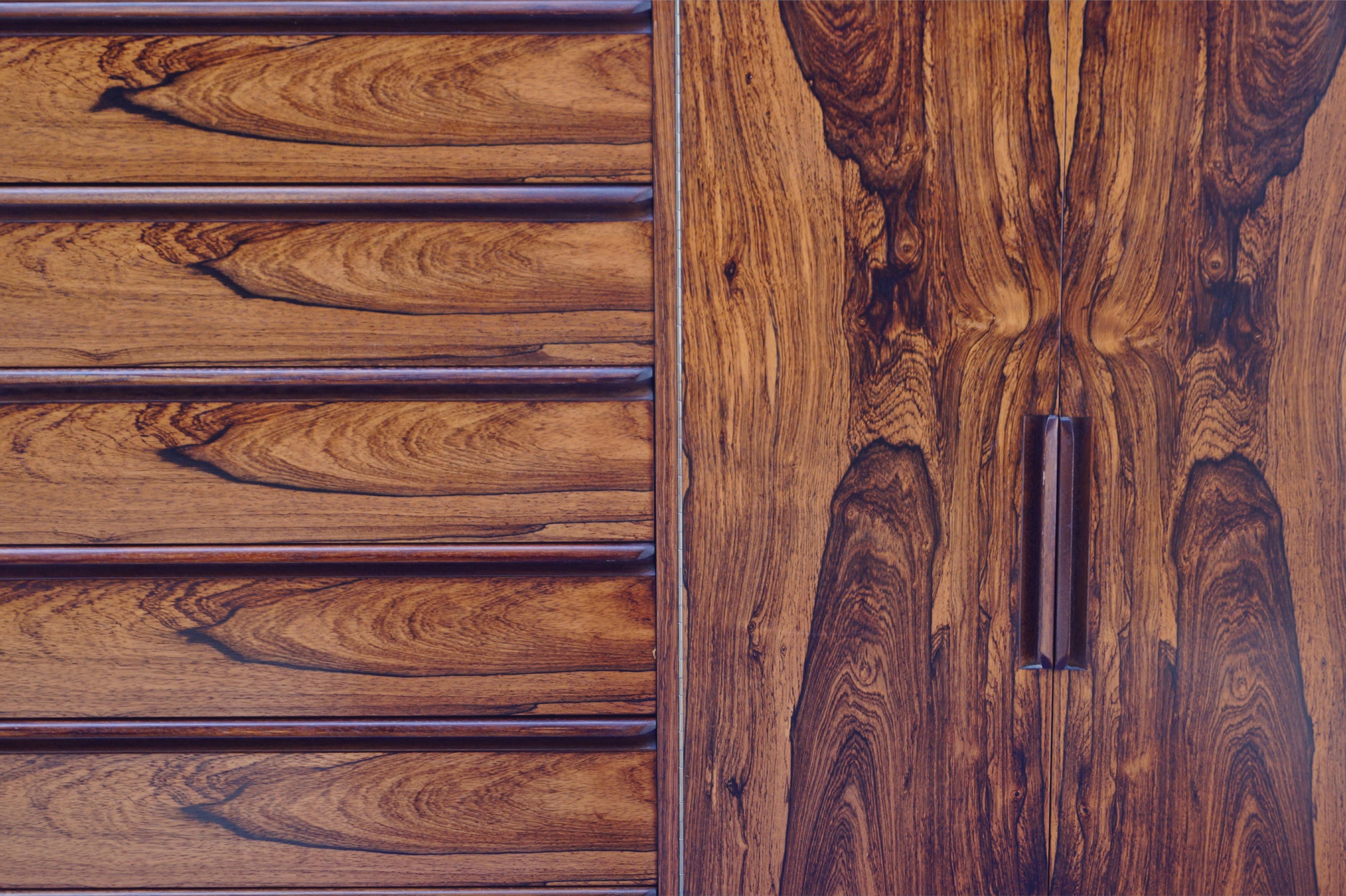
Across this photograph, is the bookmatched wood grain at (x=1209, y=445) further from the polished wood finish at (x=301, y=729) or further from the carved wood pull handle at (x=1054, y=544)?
the polished wood finish at (x=301, y=729)

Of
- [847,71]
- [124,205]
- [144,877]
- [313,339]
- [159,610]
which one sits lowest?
[144,877]

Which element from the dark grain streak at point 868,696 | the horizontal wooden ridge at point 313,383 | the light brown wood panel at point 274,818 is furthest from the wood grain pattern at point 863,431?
the light brown wood panel at point 274,818

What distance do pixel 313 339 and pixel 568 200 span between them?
297mm

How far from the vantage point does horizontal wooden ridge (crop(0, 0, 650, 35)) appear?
762mm

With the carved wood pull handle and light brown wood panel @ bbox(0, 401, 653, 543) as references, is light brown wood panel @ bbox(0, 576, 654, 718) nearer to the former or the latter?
light brown wood panel @ bbox(0, 401, 653, 543)

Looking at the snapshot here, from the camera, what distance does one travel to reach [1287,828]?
31.5 inches

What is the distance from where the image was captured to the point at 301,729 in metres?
0.80

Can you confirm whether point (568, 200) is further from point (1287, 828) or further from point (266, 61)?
point (1287, 828)

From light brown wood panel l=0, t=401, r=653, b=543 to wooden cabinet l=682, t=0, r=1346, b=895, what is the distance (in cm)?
11

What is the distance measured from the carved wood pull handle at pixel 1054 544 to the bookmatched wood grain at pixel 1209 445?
0.02 metres

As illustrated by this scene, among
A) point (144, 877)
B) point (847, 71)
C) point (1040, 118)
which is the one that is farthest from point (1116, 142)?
point (144, 877)

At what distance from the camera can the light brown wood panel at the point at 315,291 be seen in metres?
0.77

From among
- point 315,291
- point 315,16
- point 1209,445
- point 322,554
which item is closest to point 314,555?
point 322,554

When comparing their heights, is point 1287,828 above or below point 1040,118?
below
